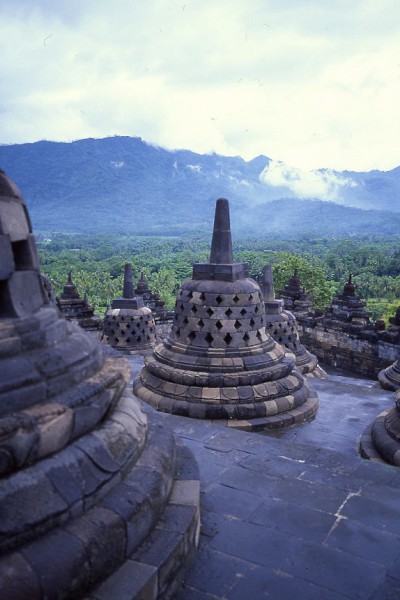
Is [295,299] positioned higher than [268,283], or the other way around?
[268,283]

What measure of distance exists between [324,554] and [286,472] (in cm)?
104

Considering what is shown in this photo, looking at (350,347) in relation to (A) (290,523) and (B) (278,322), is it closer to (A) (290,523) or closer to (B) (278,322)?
(B) (278,322)

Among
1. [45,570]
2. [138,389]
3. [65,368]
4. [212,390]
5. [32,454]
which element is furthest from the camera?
[138,389]

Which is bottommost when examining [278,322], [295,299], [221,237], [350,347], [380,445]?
[350,347]

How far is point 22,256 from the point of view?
2.67 m

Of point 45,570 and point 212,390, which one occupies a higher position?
point 45,570

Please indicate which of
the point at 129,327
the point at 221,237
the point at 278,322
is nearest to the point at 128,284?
the point at 129,327

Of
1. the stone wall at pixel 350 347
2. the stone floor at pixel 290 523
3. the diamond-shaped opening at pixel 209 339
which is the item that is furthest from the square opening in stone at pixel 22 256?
the stone wall at pixel 350 347

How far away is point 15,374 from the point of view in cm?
229

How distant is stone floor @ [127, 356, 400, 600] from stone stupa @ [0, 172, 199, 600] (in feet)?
1.03

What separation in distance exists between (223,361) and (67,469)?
432 cm

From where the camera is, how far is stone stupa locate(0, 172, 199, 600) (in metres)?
2.00

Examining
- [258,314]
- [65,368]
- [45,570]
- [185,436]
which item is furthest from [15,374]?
[258,314]

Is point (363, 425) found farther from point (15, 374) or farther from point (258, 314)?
point (15, 374)
